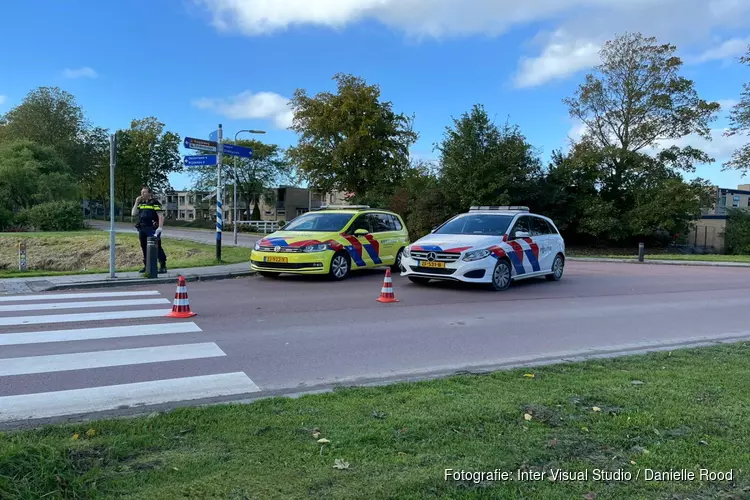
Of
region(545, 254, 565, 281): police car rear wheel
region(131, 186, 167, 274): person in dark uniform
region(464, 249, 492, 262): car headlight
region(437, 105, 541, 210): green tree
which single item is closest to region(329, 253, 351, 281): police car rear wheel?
region(464, 249, 492, 262): car headlight

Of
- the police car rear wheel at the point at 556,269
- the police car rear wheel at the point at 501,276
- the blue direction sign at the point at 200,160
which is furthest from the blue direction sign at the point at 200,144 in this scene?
the police car rear wheel at the point at 556,269

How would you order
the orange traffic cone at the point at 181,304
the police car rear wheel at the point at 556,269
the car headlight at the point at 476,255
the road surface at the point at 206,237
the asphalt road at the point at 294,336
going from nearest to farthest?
the asphalt road at the point at 294,336, the orange traffic cone at the point at 181,304, the car headlight at the point at 476,255, the police car rear wheel at the point at 556,269, the road surface at the point at 206,237

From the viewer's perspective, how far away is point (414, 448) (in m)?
3.53

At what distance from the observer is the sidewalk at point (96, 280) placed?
11445mm

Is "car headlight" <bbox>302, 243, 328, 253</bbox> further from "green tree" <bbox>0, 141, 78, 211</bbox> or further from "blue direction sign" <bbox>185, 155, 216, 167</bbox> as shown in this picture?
"green tree" <bbox>0, 141, 78, 211</bbox>

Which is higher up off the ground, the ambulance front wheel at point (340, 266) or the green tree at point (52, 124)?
the green tree at point (52, 124)

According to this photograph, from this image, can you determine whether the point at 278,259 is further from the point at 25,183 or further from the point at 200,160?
the point at 25,183

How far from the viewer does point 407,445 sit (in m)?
3.57

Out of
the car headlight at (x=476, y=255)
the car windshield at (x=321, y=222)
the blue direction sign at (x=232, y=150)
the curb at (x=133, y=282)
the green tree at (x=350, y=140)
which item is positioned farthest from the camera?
the green tree at (x=350, y=140)

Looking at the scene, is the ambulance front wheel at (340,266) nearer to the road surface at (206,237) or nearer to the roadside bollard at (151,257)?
the roadside bollard at (151,257)

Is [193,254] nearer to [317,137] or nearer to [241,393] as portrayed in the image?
[241,393]

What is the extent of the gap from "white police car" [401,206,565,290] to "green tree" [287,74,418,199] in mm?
28289

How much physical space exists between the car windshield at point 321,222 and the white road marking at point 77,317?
18.3ft

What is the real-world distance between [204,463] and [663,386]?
3869mm
